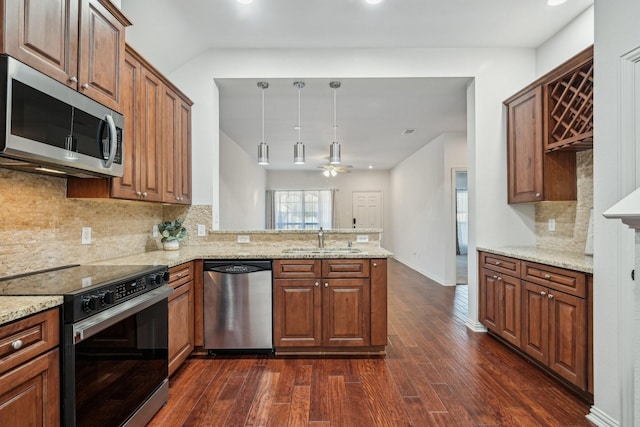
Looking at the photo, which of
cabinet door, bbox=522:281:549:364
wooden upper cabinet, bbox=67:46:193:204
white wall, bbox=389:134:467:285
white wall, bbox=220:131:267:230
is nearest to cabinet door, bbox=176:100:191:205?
wooden upper cabinet, bbox=67:46:193:204

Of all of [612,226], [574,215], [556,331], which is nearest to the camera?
[612,226]

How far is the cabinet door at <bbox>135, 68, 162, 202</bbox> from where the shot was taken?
2488mm

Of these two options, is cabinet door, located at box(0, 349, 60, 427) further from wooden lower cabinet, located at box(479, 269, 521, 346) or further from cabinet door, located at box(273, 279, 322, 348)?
wooden lower cabinet, located at box(479, 269, 521, 346)

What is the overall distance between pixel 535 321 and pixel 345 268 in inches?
58.7

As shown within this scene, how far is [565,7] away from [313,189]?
7.40m

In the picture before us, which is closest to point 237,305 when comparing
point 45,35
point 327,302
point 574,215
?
point 327,302

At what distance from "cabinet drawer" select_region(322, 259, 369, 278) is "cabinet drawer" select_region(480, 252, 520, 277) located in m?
1.22

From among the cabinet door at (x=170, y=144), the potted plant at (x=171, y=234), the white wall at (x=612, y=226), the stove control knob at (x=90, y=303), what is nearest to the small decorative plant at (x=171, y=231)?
the potted plant at (x=171, y=234)

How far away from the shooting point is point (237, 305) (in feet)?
9.05

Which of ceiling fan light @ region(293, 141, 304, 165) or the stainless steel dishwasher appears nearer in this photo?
the stainless steel dishwasher

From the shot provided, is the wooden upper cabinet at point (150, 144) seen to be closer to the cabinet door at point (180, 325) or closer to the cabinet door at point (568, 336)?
the cabinet door at point (180, 325)

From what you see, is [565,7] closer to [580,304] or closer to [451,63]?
[451,63]

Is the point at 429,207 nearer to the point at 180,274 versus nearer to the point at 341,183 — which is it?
the point at 341,183

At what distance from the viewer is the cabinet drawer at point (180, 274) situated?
2359 mm
